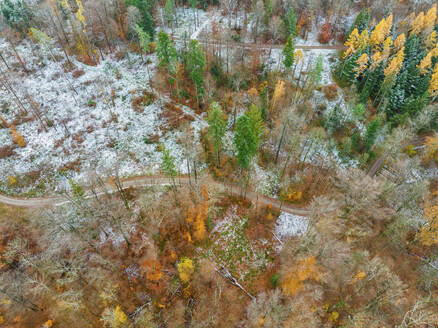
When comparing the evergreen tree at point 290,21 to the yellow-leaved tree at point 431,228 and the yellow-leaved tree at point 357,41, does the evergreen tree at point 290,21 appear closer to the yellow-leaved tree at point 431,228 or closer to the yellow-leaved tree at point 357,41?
the yellow-leaved tree at point 357,41

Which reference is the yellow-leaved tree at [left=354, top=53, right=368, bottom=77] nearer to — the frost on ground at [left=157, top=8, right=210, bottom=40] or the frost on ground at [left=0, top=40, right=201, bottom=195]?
the frost on ground at [left=0, top=40, right=201, bottom=195]

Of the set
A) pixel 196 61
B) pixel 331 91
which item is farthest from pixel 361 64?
pixel 196 61

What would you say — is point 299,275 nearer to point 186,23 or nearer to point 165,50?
point 165,50

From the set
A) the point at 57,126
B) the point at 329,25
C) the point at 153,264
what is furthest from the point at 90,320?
the point at 329,25

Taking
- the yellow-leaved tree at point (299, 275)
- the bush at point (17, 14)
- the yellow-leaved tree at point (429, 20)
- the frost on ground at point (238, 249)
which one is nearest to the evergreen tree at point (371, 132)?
the frost on ground at point (238, 249)

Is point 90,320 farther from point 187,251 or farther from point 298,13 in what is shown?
point 298,13
